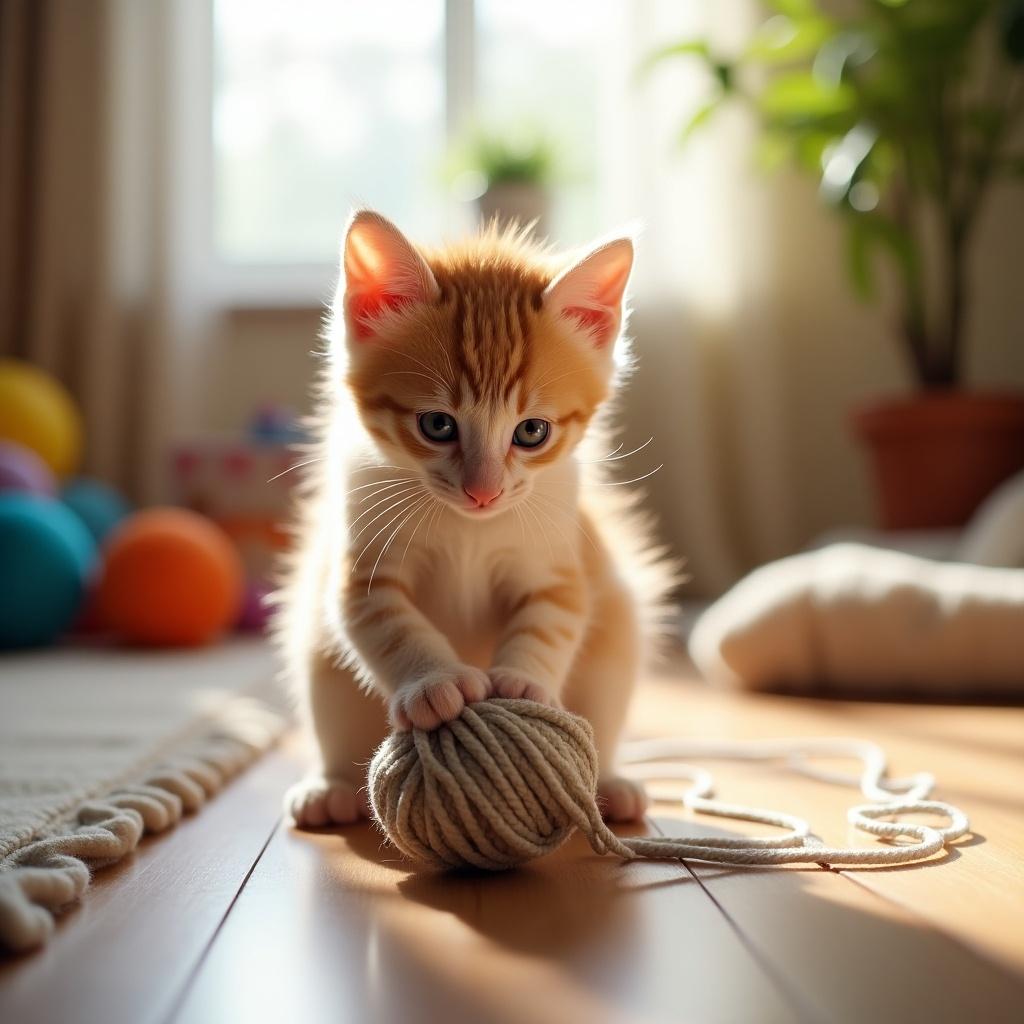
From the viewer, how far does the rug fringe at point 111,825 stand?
2.51 ft

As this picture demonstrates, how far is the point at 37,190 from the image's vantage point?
3770mm

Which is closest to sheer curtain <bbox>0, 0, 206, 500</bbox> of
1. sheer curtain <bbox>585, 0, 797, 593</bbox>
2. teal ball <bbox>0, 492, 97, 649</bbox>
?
teal ball <bbox>0, 492, 97, 649</bbox>

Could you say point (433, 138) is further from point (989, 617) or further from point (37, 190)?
point (989, 617)

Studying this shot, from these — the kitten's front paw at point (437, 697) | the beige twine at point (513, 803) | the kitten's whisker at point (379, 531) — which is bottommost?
the beige twine at point (513, 803)

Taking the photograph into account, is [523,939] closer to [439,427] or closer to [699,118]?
[439,427]

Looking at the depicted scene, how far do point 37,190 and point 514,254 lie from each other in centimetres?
317

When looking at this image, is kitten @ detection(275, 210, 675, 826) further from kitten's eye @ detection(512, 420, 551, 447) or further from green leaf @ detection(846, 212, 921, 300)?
green leaf @ detection(846, 212, 921, 300)

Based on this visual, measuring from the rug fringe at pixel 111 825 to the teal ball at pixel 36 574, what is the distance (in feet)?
4.06

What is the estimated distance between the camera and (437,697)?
90cm

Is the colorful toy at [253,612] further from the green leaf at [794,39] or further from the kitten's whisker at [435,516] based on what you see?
the kitten's whisker at [435,516]

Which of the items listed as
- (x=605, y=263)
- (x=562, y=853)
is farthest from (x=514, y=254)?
(x=562, y=853)

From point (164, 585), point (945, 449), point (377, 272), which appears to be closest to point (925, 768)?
point (377, 272)

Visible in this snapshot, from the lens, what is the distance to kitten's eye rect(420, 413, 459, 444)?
3.27 ft

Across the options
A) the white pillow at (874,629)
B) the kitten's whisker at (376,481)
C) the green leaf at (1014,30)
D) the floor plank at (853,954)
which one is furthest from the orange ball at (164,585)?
the green leaf at (1014,30)
